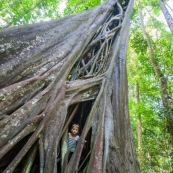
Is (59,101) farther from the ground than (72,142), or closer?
farther from the ground

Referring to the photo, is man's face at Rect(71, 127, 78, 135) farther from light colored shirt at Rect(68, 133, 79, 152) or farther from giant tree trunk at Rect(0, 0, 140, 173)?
giant tree trunk at Rect(0, 0, 140, 173)

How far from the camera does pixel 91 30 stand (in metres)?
3.32

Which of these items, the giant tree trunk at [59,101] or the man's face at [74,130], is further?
the man's face at [74,130]

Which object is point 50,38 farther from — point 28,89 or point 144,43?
point 144,43

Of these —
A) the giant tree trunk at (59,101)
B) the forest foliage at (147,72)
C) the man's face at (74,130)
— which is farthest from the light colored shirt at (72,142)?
the forest foliage at (147,72)

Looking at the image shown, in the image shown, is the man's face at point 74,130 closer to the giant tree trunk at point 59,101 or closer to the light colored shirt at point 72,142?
the light colored shirt at point 72,142

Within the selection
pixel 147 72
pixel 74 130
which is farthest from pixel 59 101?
pixel 147 72

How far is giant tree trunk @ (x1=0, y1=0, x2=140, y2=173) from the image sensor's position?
1617 mm

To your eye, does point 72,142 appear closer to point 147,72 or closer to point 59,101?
point 59,101

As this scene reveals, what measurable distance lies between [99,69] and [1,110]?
1736mm

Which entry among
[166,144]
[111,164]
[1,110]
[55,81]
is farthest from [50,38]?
[166,144]

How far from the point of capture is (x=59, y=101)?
6.64 ft

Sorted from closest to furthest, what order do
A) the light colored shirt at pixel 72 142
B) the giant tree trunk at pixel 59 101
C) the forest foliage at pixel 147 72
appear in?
the giant tree trunk at pixel 59 101, the light colored shirt at pixel 72 142, the forest foliage at pixel 147 72

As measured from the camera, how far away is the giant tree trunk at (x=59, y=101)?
1.62 meters
